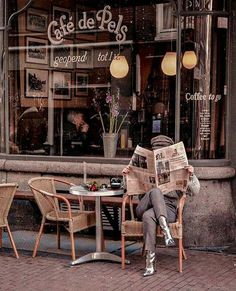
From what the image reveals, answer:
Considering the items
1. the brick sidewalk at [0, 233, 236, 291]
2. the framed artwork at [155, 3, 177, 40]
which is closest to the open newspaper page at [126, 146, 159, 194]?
the brick sidewalk at [0, 233, 236, 291]

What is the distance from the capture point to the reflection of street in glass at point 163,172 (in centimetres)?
672

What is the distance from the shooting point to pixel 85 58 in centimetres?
926

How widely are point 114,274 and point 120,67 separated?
3.59 m

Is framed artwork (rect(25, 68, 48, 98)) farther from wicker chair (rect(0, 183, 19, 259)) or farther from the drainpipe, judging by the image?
wicker chair (rect(0, 183, 19, 259))

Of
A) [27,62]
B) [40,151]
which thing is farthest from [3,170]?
[27,62]

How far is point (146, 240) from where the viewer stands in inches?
254

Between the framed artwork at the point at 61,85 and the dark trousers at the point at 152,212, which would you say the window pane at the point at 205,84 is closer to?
the dark trousers at the point at 152,212

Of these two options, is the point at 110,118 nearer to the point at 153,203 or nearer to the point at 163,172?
the point at 163,172

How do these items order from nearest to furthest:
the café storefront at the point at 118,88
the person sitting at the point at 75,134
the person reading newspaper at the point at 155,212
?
the person reading newspaper at the point at 155,212, the café storefront at the point at 118,88, the person sitting at the point at 75,134

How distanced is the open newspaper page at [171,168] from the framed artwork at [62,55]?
3211 mm

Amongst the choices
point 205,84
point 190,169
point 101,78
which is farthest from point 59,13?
point 190,169

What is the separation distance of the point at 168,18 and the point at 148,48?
1.96 feet

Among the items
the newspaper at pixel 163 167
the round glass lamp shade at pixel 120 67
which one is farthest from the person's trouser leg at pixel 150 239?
the round glass lamp shade at pixel 120 67

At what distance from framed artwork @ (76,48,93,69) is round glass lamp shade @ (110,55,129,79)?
413mm
